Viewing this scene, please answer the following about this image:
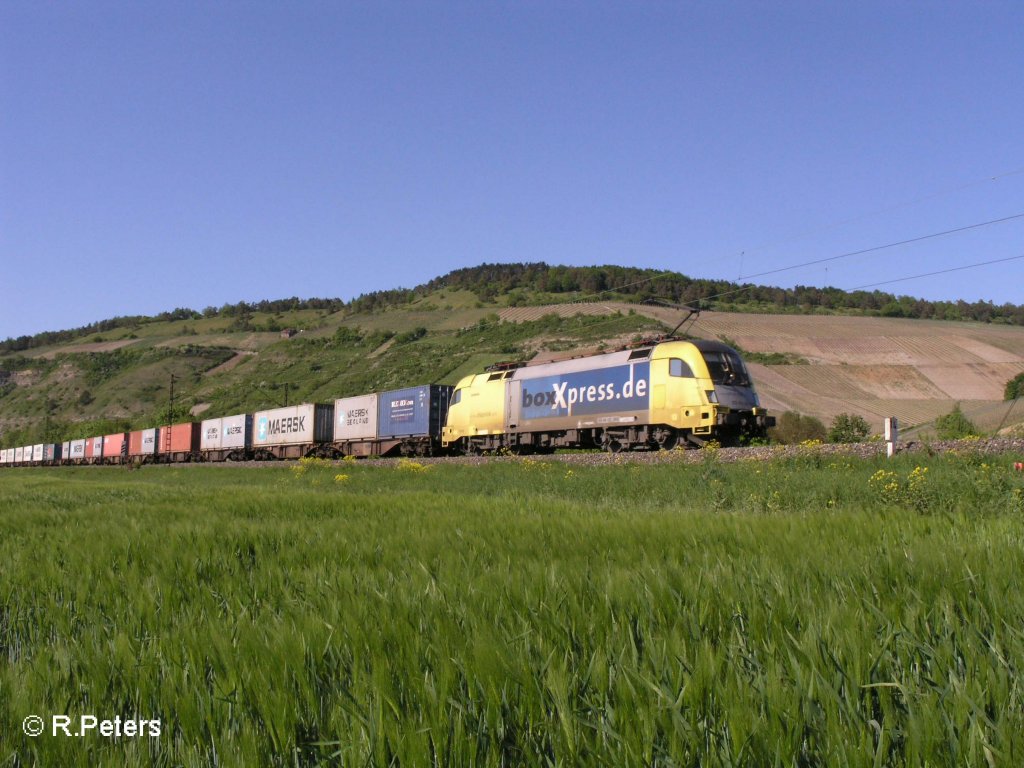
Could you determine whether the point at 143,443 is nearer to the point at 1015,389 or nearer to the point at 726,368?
the point at 726,368

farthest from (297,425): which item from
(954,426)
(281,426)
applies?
(954,426)

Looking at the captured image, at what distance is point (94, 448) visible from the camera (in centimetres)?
7656

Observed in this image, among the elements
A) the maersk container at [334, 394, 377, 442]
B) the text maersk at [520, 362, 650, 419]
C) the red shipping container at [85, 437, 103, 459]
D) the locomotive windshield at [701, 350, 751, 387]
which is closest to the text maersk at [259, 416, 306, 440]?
the maersk container at [334, 394, 377, 442]

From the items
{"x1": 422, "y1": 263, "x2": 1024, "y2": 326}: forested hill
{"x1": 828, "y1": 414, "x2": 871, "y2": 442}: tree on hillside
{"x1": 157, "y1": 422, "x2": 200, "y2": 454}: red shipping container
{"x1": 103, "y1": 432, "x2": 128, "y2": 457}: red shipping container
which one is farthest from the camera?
{"x1": 422, "y1": 263, "x2": 1024, "y2": 326}: forested hill

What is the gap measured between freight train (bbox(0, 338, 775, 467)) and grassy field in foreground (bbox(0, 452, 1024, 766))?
832 inches

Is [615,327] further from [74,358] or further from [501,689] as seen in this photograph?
[74,358]

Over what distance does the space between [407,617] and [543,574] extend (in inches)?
40.4

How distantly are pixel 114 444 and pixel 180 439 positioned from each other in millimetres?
12829

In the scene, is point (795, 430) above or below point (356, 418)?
below

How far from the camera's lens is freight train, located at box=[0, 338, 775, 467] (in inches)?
1038

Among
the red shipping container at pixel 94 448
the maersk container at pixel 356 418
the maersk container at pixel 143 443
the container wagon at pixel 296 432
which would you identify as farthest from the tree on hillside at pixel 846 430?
the red shipping container at pixel 94 448

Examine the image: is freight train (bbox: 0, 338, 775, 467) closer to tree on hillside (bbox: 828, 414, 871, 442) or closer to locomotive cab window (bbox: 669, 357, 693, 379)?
locomotive cab window (bbox: 669, 357, 693, 379)

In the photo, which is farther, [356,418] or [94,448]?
[94,448]

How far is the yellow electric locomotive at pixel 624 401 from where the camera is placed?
26141mm
